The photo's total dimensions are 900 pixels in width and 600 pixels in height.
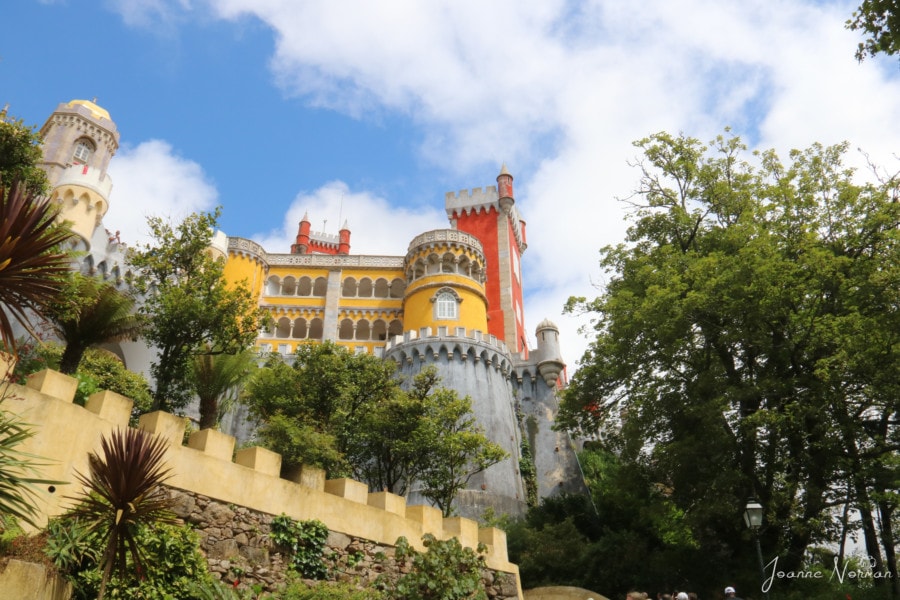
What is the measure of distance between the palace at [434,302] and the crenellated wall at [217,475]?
15333mm

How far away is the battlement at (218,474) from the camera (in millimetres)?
9453

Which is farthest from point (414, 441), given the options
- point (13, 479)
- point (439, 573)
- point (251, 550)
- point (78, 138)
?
point (78, 138)

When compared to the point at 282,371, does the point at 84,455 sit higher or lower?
lower

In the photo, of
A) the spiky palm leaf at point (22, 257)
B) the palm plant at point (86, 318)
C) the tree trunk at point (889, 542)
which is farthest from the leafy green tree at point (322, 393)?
the tree trunk at point (889, 542)

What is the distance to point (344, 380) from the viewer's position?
24.6 meters

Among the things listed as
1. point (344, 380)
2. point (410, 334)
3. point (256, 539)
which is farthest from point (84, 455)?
point (410, 334)

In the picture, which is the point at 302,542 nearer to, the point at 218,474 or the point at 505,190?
the point at 218,474

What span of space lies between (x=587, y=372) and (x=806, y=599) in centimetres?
978

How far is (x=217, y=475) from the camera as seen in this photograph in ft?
37.6

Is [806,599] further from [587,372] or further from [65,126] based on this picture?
[65,126]

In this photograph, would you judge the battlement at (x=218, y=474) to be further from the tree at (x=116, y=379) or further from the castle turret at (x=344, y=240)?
the castle turret at (x=344, y=240)

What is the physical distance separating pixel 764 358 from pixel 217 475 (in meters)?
17.5

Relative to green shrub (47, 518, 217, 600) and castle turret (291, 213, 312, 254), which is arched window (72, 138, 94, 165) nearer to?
castle turret (291, 213, 312, 254)

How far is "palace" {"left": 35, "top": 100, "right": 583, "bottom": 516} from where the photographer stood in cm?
3325
